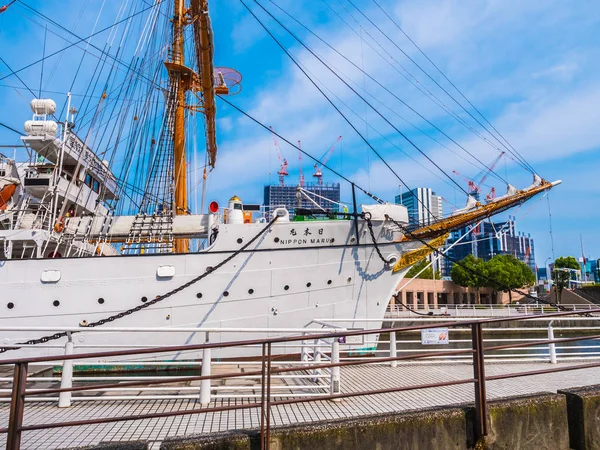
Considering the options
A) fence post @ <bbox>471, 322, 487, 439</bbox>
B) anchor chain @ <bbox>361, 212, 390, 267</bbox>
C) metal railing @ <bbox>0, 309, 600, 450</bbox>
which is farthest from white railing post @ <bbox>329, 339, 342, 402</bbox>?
anchor chain @ <bbox>361, 212, 390, 267</bbox>

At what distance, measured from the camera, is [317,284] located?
10867 mm

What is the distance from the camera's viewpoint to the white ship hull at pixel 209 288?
9.99 m

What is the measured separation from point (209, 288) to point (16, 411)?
755 centimetres

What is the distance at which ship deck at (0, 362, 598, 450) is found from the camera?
406 centimetres

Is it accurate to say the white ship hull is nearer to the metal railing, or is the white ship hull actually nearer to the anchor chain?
the anchor chain

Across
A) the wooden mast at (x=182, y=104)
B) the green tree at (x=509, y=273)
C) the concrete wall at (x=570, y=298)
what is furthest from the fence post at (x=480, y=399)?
the green tree at (x=509, y=273)

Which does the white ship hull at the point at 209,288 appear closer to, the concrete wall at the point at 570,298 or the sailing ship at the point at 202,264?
the sailing ship at the point at 202,264

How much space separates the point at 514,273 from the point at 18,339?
182 ft

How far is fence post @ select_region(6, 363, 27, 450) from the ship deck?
974 mm

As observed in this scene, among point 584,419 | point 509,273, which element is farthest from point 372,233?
point 509,273

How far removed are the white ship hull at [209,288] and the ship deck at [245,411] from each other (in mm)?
3766

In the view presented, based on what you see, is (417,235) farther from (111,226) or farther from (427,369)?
(111,226)

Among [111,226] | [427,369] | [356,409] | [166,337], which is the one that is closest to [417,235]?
[427,369]

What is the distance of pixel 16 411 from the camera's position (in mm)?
2816
